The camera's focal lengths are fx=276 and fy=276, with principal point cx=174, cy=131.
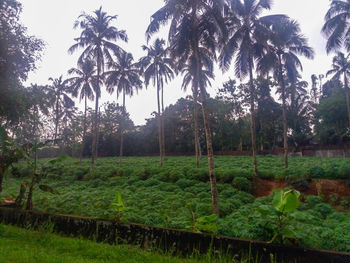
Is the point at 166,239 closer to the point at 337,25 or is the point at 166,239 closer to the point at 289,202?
the point at 289,202

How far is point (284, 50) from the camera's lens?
18.4 metres

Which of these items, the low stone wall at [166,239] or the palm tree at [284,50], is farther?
the palm tree at [284,50]

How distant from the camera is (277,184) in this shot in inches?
587

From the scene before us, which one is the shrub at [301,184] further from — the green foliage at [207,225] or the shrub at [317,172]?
the green foliage at [207,225]

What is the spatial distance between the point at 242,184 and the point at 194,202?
165 inches

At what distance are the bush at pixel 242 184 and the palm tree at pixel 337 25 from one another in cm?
1277

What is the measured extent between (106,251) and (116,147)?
43748 millimetres

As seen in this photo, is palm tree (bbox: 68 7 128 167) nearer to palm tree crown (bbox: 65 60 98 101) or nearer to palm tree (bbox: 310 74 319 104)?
palm tree crown (bbox: 65 60 98 101)

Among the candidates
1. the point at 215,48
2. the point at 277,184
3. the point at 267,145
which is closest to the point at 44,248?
the point at 215,48

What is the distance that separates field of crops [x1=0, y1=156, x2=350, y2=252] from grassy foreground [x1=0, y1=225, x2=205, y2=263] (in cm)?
100

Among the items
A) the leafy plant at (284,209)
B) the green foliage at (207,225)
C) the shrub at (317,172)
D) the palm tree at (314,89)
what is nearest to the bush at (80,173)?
the shrub at (317,172)

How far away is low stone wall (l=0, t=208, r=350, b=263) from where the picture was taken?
3814 mm

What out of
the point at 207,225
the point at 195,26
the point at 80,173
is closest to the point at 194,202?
the point at 207,225

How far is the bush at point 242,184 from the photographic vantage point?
14.2 meters
